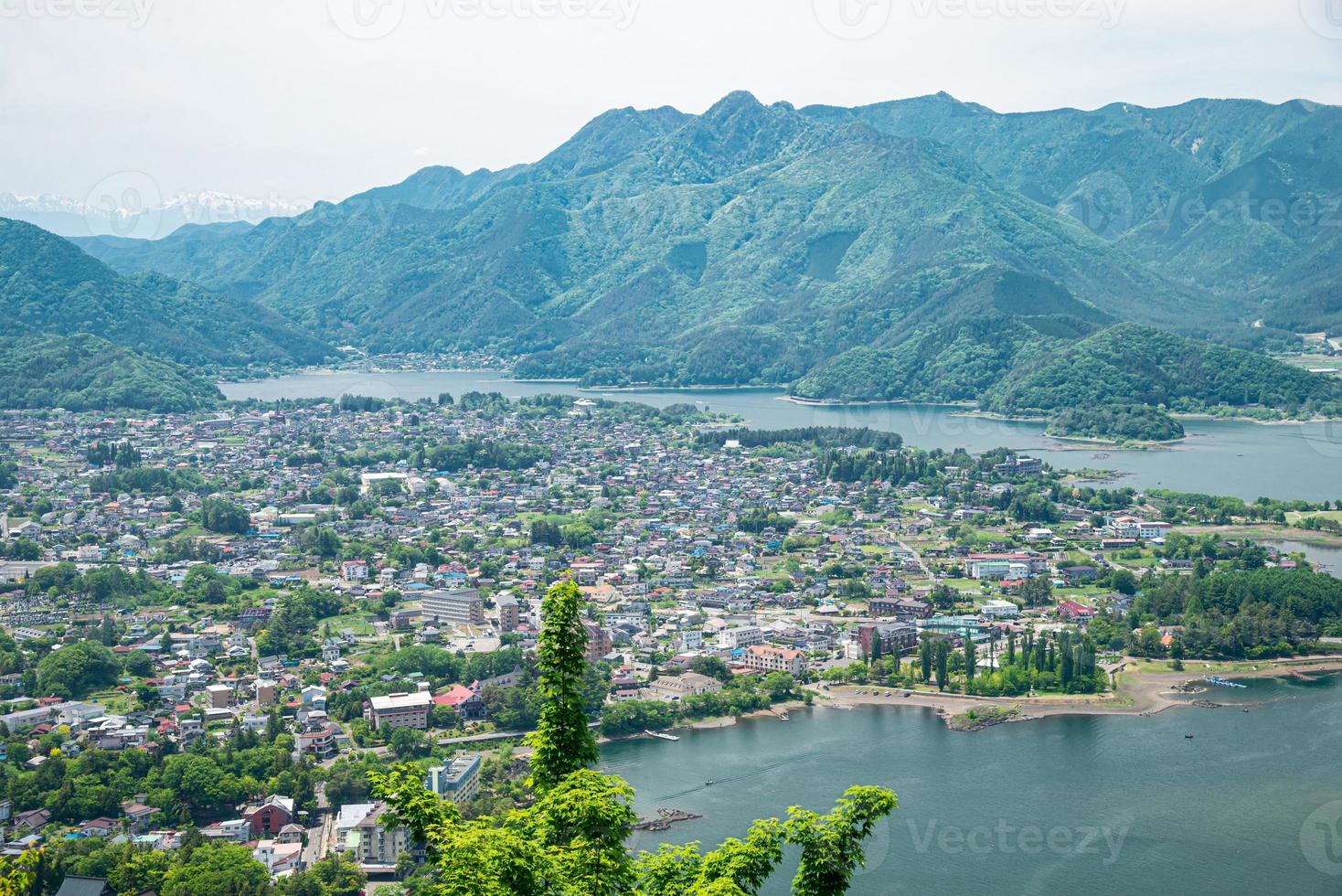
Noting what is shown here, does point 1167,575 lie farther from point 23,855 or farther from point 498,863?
point 498,863

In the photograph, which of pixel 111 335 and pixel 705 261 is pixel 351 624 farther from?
pixel 705 261

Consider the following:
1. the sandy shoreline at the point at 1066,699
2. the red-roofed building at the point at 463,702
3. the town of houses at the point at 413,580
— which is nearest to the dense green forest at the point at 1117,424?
the town of houses at the point at 413,580

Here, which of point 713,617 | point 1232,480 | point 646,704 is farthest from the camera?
point 1232,480

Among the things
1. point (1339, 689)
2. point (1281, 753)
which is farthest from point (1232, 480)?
point (1281, 753)

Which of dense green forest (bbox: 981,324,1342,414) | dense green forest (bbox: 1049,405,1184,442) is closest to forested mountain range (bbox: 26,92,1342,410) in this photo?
dense green forest (bbox: 981,324,1342,414)

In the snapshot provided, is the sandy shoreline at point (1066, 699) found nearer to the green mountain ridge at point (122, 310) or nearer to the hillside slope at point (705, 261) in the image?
the hillside slope at point (705, 261)

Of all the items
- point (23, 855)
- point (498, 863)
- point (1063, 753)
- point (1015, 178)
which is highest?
point (1015, 178)
